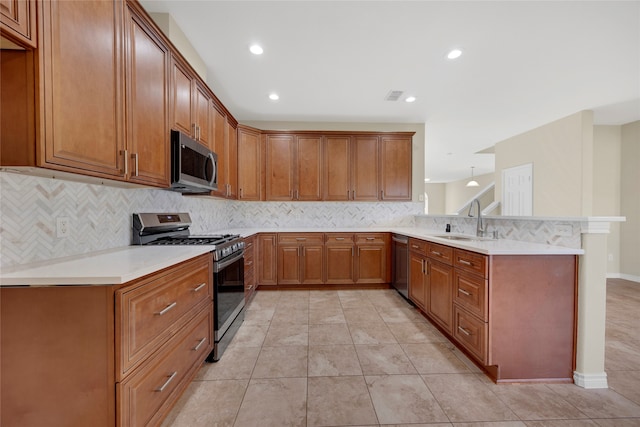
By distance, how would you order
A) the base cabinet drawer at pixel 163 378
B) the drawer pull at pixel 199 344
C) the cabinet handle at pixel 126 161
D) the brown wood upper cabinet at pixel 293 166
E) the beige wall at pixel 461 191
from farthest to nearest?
the beige wall at pixel 461 191 → the brown wood upper cabinet at pixel 293 166 → the drawer pull at pixel 199 344 → the cabinet handle at pixel 126 161 → the base cabinet drawer at pixel 163 378

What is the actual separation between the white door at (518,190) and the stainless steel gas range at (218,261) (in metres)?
5.87

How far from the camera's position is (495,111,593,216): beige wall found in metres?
4.16

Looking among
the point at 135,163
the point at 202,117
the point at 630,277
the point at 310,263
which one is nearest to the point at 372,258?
the point at 310,263

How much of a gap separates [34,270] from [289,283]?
9.51ft

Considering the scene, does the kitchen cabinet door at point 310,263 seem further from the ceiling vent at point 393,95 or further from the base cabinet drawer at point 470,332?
the ceiling vent at point 393,95

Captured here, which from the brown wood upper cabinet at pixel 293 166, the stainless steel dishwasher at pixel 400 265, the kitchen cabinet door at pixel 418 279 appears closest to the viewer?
the kitchen cabinet door at pixel 418 279

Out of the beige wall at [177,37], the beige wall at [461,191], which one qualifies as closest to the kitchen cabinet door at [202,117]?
the beige wall at [177,37]

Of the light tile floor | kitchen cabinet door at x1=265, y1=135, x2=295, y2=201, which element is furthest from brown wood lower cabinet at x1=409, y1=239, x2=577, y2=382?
kitchen cabinet door at x1=265, y1=135, x2=295, y2=201

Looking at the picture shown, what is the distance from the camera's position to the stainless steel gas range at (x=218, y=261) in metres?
2.01

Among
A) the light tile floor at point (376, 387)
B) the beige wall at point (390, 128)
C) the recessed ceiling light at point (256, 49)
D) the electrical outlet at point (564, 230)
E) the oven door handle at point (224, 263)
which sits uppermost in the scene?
the recessed ceiling light at point (256, 49)

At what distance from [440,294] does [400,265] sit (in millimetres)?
1093

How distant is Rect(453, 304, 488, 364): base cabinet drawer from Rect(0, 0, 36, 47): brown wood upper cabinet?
9.22 feet

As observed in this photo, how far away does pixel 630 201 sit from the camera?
4473 mm

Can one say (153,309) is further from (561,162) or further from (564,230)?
(561,162)
